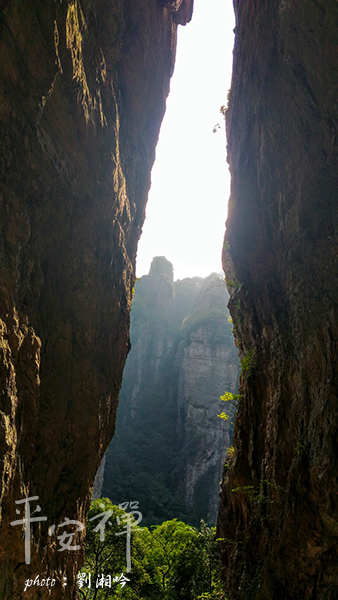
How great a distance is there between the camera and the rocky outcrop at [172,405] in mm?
37094

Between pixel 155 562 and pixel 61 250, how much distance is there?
633 inches

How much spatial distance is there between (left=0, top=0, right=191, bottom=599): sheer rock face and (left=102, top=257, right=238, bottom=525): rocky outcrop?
20.2m

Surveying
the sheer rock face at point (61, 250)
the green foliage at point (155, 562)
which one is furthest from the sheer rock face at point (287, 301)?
the green foliage at point (155, 562)

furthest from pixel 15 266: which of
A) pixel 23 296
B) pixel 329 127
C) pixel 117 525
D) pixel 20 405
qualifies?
pixel 117 525

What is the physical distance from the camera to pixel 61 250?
7.27 m

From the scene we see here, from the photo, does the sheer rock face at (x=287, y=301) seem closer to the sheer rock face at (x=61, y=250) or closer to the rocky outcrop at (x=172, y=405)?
the sheer rock face at (x=61, y=250)

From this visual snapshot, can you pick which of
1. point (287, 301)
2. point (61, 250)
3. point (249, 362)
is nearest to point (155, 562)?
point (249, 362)

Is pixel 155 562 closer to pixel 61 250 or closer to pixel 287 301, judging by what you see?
pixel 287 301

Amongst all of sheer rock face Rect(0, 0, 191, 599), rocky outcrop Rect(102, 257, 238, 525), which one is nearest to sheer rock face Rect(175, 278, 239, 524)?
rocky outcrop Rect(102, 257, 238, 525)

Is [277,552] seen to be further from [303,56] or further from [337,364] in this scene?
[303,56]

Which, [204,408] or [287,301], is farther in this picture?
[204,408]

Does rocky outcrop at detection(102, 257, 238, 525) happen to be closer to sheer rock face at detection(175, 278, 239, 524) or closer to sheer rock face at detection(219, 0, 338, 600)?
sheer rock face at detection(175, 278, 239, 524)

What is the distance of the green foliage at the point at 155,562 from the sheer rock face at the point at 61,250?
756cm

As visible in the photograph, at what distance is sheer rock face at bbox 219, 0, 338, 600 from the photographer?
5414 mm
